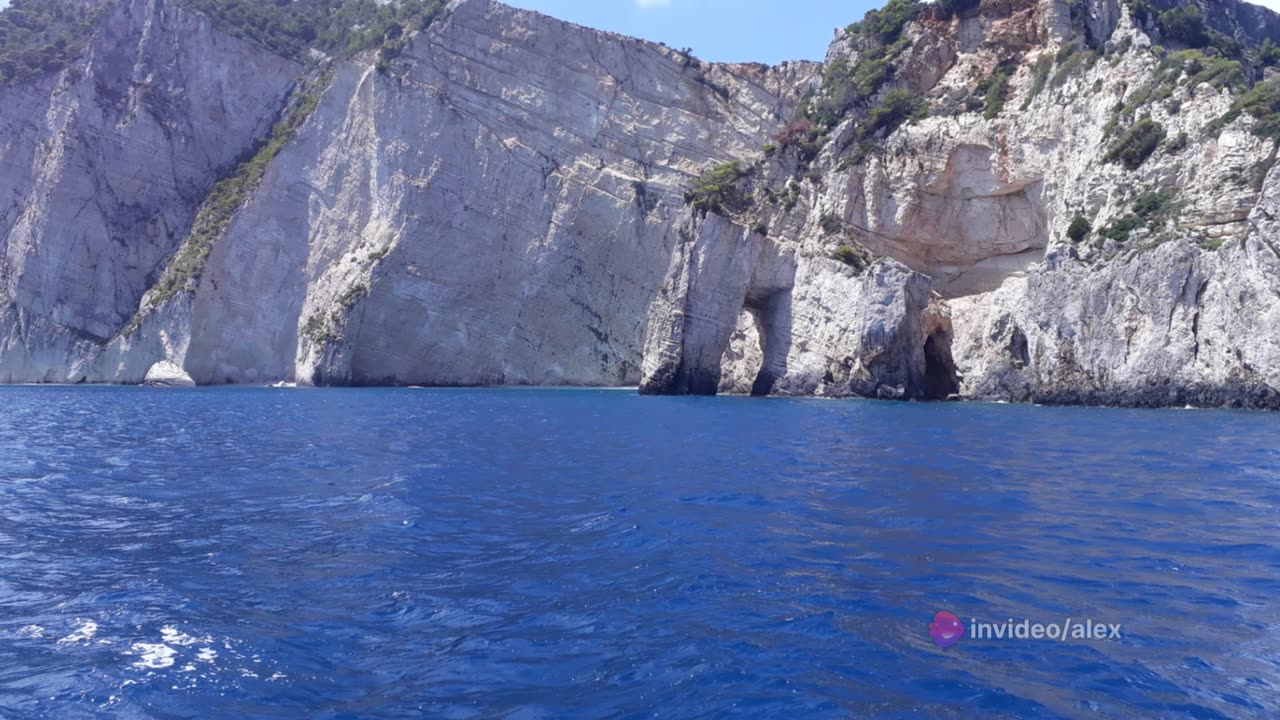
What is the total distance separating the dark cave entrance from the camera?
4453 cm

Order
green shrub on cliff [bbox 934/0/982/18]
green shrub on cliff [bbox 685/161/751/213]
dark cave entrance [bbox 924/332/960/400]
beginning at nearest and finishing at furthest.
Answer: dark cave entrance [bbox 924/332/960/400] → green shrub on cliff [bbox 685/161/751/213] → green shrub on cliff [bbox 934/0/982/18]

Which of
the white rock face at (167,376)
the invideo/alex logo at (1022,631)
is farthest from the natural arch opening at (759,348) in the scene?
the invideo/alex logo at (1022,631)

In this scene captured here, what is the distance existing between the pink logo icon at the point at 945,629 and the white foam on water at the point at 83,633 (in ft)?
20.4

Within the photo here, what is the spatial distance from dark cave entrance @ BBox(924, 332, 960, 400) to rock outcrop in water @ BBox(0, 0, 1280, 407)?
20 cm

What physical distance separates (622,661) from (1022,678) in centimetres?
261

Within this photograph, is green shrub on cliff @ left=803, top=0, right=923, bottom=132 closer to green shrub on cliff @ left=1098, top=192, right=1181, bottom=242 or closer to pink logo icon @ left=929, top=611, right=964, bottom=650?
green shrub on cliff @ left=1098, top=192, right=1181, bottom=242

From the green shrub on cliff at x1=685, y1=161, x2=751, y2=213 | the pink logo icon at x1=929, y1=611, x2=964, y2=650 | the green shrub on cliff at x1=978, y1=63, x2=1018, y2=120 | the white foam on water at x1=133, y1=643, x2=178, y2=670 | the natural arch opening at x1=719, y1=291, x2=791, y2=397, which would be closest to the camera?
the white foam on water at x1=133, y1=643, x2=178, y2=670

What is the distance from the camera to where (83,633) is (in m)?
7.01

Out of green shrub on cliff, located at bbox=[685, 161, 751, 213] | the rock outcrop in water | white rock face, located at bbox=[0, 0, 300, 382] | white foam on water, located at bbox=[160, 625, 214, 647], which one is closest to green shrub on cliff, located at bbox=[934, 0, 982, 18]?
the rock outcrop in water

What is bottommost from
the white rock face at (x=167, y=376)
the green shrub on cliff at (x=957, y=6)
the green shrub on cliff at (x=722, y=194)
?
the white rock face at (x=167, y=376)

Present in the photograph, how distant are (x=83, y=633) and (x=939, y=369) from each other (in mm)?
43610

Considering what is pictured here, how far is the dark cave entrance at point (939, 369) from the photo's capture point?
4453 cm

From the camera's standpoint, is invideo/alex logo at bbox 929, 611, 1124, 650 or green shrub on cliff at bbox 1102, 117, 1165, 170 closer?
invideo/alex logo at bbox 929, 611, 1124, 650

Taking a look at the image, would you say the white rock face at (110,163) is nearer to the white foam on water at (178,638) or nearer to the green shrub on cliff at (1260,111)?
the white foam on water at (178,638)
